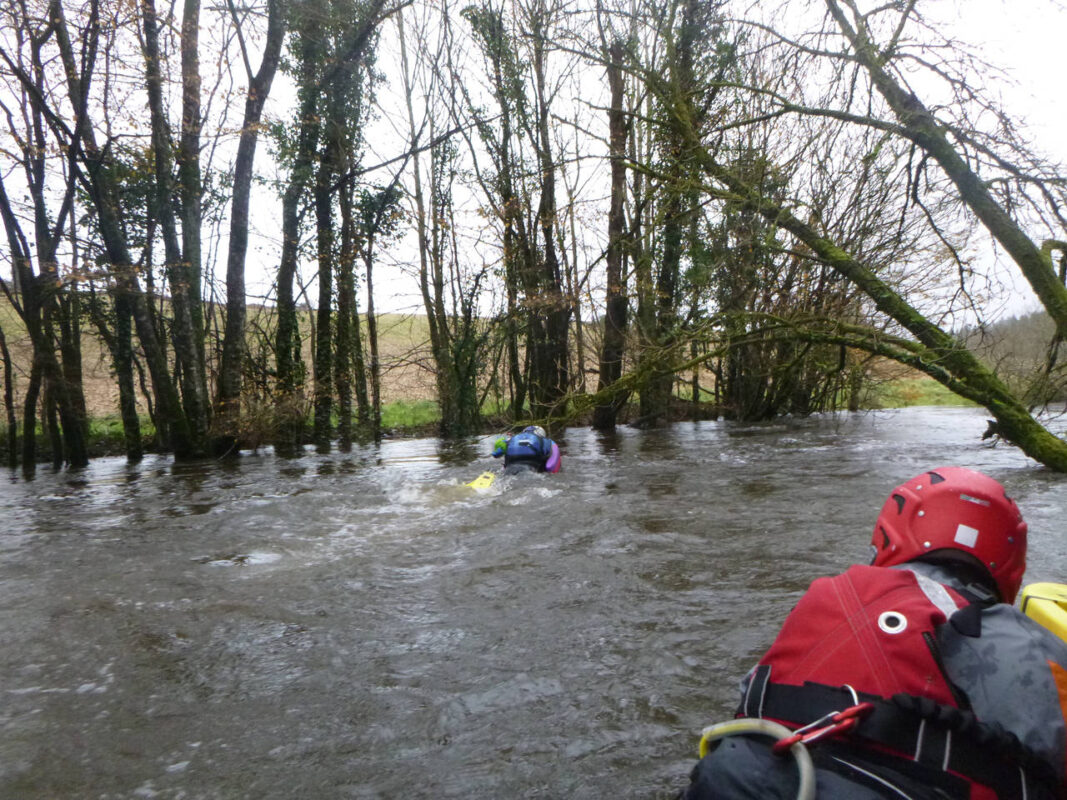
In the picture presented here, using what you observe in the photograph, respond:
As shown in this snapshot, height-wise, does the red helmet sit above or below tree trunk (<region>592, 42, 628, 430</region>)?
below

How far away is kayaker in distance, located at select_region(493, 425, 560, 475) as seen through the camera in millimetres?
9094

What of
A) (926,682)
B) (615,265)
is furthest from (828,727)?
(615,265)

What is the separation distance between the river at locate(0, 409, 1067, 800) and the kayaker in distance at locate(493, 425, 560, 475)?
0.92 feet

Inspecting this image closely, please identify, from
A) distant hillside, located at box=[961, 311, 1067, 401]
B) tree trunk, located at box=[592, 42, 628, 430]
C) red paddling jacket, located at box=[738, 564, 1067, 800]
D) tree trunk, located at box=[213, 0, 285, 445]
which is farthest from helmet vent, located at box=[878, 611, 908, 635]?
tree trunk, located at box=[592, 42, 628, 430]

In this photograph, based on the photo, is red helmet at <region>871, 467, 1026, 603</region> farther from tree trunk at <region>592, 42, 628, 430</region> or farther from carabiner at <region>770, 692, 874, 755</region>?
tree trunk at <region>592, 42, 628, 430</region>

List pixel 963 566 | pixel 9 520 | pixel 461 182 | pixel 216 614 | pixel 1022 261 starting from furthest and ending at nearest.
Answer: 1. pixel 461 182
2. pixel 1022 261
3. pixel 9 520
4. pixel 216 614
5. pixel 963 566

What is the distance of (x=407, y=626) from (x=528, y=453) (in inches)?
190

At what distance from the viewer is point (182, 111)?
46.2 ft

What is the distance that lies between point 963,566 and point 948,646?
0.51m

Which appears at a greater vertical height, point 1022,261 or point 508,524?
point 1022,261

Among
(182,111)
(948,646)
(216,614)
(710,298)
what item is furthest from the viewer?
(710,298)

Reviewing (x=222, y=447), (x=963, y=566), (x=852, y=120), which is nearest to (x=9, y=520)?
(x=222, y=447)

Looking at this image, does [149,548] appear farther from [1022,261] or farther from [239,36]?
[239,36]

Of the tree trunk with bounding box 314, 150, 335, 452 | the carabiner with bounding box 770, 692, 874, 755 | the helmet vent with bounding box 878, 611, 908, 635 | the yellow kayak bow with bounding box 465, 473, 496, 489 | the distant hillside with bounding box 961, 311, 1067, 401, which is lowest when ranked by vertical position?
the yellow kayak bow with bounding box 465, 473, 496, 489
